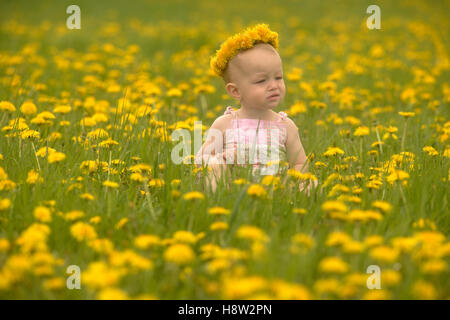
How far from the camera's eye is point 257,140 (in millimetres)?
2959

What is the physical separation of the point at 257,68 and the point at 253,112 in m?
0.29

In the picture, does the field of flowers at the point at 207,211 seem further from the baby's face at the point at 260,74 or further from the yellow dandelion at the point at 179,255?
the baby's face at the point at 260,74

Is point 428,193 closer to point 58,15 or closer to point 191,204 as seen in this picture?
point 191,204

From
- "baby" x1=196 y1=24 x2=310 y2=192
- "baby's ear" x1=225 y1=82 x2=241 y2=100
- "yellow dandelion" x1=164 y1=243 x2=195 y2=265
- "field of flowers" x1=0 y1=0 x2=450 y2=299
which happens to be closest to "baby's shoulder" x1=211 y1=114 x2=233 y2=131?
"baby" x1=196 y1=24 x2=310 y2=192

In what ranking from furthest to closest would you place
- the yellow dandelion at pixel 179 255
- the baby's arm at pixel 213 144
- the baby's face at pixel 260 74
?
the baby's arm at pixel 213 144 → the baby's face at pixel 260 74 → the yellow dandelion at pixel 179 255

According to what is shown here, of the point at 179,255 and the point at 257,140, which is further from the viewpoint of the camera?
the point at 257,140

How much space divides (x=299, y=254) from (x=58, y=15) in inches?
473

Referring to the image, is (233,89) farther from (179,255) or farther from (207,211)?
(179,255)

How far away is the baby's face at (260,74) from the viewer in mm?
2836

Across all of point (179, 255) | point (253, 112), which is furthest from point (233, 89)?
point (179, 255)

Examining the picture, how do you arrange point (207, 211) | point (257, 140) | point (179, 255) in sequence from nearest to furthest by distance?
1. point (179, 255)
2. point (207, 211)
3. point (257, 140)

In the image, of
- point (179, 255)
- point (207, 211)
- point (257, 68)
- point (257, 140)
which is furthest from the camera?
point (257, 140)

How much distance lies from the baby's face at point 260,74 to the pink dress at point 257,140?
0.14 metres

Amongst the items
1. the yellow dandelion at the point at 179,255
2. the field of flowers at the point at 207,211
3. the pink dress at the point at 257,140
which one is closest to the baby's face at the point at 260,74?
the pink dress at the point at 257,140
